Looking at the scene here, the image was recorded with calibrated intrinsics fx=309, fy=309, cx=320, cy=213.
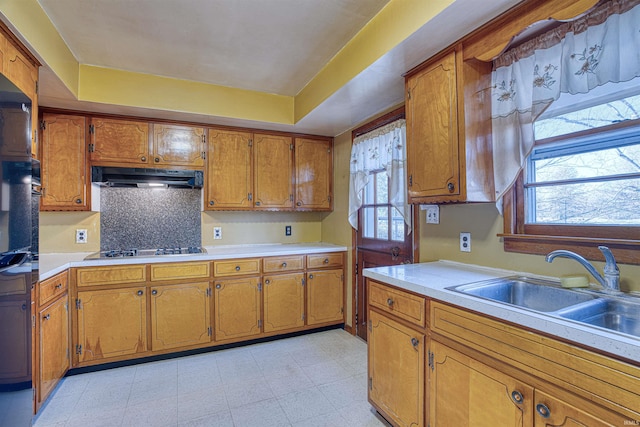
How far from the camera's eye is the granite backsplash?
294 centimetres

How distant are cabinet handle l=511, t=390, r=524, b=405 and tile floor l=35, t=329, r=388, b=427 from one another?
990mm

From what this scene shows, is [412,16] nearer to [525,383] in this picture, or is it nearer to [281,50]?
[281,50]

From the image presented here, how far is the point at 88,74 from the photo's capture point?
2428mm

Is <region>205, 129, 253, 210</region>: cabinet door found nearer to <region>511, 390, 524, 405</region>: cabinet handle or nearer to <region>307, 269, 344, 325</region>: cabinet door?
<region>307, 269, 344, 325</region>: cabinet door

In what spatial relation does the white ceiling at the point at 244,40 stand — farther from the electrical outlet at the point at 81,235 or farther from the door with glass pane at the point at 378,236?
the electrical outlet at the point at 81,235

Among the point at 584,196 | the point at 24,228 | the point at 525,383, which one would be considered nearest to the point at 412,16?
the point at 584,196

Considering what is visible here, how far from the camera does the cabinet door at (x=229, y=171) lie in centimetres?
306

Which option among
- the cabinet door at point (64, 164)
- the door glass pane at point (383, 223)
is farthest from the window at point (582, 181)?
the cabinet door at point (64, 164)

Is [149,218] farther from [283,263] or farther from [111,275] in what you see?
[283,263]

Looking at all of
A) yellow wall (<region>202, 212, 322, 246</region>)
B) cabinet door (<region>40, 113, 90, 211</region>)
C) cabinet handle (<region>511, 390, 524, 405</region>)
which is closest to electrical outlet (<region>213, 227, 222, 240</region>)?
yellow wall (<region>202, 212, 322, 246</region>)

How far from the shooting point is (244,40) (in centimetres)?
211

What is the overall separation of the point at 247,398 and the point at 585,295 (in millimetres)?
2051

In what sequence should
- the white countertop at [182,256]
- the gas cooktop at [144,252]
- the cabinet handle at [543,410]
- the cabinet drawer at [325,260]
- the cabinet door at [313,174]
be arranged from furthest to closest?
1. the cabinet door at [313,174]
2. the cabinet drawer at [325,260]
3. the gas cooktop at [144,252]
4. the white countertop at [182,256]
5. the cabinet handle at [543,410]

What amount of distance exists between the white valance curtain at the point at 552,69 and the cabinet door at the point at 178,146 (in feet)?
8.24
